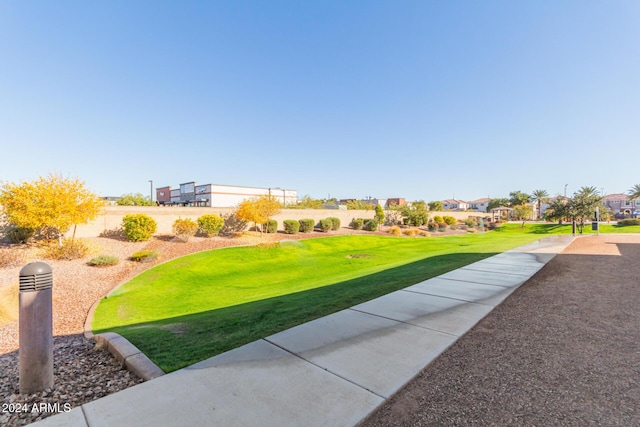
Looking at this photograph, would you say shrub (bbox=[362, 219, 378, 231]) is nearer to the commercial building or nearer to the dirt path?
the commercial building

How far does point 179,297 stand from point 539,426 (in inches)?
409

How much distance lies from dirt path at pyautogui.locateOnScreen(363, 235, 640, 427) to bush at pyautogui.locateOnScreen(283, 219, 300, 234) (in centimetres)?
2067

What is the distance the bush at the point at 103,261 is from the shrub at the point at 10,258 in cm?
263

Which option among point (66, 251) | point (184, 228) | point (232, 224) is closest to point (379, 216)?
point (232, 224)

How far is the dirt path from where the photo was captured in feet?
8.09

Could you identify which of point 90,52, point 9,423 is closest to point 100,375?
point 9,423

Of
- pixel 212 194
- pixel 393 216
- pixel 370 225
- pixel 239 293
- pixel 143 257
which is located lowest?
pixel 239 293

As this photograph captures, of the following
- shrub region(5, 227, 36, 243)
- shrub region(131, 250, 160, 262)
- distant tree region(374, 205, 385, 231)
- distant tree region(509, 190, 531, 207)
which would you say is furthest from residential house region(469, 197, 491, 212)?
shrub region(5, 227, 36, 243)

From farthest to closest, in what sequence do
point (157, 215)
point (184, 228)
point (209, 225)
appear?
point (209, 225), point (157, 215), point (184, 228)

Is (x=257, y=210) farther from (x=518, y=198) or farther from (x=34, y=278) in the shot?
(x=518, y=198)

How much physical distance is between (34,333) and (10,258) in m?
13.8

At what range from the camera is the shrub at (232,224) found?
22703 mm

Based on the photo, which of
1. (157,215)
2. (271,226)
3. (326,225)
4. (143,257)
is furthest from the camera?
(326,225)

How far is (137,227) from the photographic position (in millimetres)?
17094
